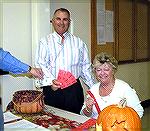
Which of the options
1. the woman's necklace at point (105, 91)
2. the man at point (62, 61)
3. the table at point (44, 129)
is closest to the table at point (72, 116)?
the table at point (44, 129)

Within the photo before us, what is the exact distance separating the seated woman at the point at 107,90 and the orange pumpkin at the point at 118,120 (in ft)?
1.33

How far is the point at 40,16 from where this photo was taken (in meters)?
2.34

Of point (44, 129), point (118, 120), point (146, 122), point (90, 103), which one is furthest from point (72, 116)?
point (146, 122)

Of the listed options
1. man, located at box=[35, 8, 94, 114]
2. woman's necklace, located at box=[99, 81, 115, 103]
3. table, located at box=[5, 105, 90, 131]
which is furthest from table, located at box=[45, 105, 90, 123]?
man, located at box=[35, 8, 94, 114]

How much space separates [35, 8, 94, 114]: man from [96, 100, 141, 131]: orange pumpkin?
2.73 feet

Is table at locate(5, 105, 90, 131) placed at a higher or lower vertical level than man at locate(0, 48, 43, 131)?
lower

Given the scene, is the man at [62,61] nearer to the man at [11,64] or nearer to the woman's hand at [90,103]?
the man at [11,64]

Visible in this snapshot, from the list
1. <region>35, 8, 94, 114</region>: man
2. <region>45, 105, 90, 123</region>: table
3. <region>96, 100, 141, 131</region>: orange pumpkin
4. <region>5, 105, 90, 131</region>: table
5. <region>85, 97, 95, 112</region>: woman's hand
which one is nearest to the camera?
<region>96, 100, 141, 131</region>: orange pumpkin

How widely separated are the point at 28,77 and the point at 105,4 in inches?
55.1

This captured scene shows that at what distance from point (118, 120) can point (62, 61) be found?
41.5 inches

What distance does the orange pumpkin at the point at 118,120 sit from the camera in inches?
35.9

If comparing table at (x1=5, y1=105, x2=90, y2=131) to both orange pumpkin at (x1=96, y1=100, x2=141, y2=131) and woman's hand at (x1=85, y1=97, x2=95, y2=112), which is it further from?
orange pumpkin at (x1=96, y1=100, x2=141, y2=131)

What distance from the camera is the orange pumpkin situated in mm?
913

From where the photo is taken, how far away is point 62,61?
192cm
